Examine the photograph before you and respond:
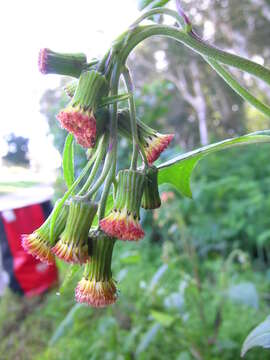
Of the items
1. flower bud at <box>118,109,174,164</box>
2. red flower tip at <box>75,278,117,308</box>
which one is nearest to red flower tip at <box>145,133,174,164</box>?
flower bud at <box>118,109,174,164</box>

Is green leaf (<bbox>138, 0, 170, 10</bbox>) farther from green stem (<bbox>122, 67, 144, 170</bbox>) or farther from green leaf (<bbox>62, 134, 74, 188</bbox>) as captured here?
green leaf (<bbox>62, 134, 74, 188</bbox>)

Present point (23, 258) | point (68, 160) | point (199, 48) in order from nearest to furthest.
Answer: point (199, 48), point (68, 160), point (23, 258)

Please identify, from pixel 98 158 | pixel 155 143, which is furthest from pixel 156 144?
pixel 98 158

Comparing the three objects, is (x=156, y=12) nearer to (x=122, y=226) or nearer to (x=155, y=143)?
(x=155, y=143)

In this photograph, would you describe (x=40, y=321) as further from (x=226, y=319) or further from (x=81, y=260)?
(x=81, y=260)

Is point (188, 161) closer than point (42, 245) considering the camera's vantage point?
No

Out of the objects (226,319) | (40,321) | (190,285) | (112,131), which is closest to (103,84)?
(112,131)

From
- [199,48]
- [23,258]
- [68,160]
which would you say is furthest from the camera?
[23,258]

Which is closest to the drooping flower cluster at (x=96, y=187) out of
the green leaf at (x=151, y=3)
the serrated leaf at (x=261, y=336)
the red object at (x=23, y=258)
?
the green leaf at (x=151, y=3)
